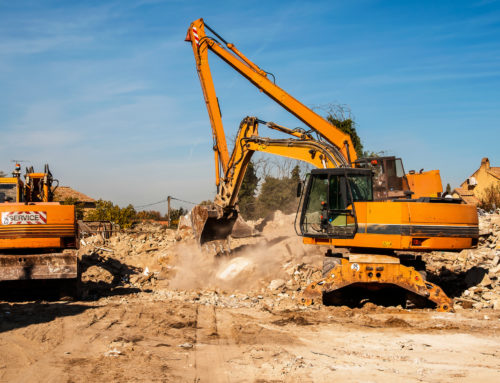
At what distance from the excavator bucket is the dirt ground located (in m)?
2.37

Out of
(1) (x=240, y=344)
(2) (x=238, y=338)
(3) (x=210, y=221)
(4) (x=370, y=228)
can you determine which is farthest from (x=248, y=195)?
(1) (x=240, y=344)

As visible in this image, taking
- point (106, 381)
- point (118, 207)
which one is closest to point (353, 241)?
point (106, 381)

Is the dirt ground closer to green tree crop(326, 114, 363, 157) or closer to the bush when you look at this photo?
green tree crop(326, 114, 363, 157)

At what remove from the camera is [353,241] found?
983 cm

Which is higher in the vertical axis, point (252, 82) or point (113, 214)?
point (252, 82)

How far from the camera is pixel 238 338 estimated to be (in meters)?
7.46

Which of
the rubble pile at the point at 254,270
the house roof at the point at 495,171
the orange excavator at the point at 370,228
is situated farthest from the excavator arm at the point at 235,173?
the house roof at the point at 495,171

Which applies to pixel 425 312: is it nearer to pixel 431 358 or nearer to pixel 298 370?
pixel 431 358

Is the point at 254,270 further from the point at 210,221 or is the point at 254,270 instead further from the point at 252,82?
the point at 252,82

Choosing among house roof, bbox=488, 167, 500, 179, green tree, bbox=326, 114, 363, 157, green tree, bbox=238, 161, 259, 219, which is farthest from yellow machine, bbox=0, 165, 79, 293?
house roof, bbox=488, 167, 500, 179

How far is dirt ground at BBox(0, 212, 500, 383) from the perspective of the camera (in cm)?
564

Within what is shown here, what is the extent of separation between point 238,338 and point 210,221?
27.2ft

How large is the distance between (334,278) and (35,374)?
5.60 meters

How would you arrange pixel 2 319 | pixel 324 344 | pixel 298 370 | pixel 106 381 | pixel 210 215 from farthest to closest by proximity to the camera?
1. pixel 210 215
2. pixel 2 319
3. pixel 324 344
4. pixel 298 370
5. pixel 106 381
